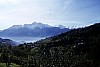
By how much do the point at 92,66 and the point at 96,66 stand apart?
11.3 feet

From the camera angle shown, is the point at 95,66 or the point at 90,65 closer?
the point at 95,66

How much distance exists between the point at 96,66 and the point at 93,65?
569cm

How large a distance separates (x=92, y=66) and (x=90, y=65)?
10.4 metres

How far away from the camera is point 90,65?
647 ft

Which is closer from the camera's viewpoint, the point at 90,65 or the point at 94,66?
the point at 94,66

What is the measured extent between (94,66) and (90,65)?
12832 millimetres

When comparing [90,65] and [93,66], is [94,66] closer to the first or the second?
[93,66]

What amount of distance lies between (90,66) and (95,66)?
7557mm

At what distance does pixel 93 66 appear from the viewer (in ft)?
607

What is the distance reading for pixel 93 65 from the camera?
19088 centimetres

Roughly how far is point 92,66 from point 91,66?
131cm

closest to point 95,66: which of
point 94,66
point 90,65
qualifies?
point 94,66

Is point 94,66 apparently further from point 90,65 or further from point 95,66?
point 90,65

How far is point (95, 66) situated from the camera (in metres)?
184
